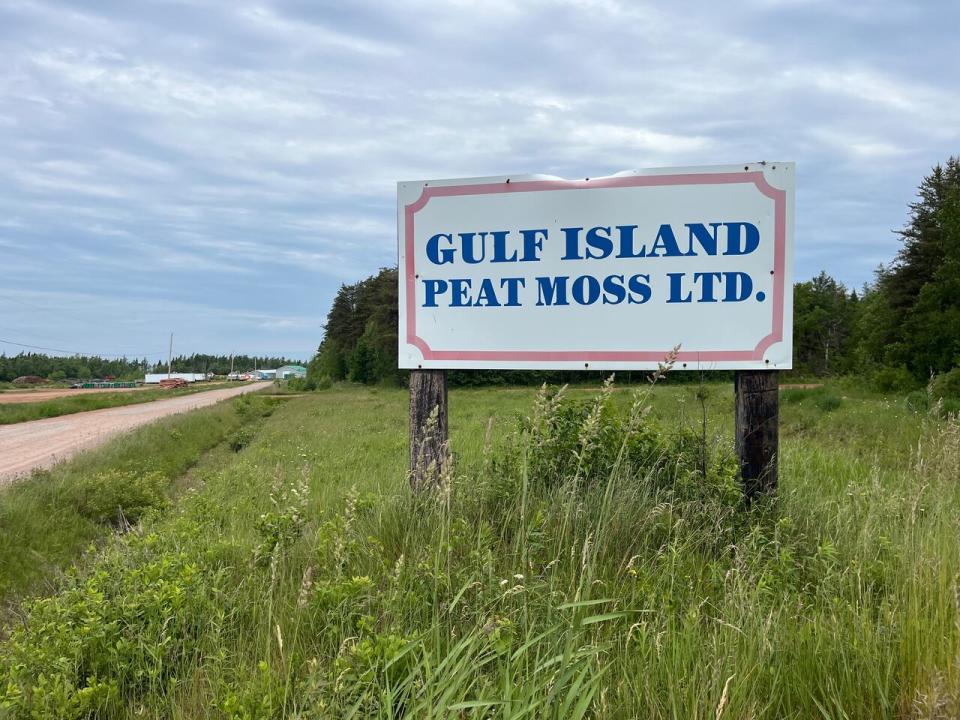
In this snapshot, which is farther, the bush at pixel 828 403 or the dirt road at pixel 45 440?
the bush at pixel 828 403

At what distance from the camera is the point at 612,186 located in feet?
14.7

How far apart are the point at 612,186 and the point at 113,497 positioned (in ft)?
26.2

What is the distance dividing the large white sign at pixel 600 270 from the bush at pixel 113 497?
552 cm

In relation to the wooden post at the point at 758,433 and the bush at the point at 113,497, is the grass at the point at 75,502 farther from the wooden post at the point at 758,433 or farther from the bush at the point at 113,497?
the wooden post at the point at 758,433

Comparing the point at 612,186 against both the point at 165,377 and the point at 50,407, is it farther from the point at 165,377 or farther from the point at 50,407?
the point at 165,377

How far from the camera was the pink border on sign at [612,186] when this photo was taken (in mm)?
4281

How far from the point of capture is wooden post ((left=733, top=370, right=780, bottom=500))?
429 cm

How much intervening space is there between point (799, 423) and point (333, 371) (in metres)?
65.8

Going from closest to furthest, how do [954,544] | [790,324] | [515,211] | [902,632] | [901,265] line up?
[902,632], [954,544], [790,324], [515,211], [901,265]

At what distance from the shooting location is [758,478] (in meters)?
4.28

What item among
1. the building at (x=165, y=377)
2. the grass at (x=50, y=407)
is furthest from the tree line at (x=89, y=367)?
the grass at (x=50, y=407)

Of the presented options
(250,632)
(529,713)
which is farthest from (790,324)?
(250,632)

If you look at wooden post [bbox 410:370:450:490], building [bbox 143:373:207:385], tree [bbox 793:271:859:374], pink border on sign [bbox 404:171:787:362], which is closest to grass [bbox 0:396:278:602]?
wooden post [bbox 410:370:450:490]

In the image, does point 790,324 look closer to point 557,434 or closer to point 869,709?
point 557,434
